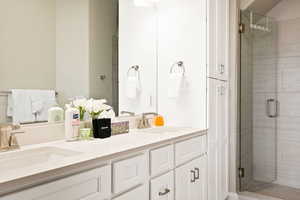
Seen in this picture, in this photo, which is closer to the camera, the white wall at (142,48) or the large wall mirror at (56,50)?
the large wall mirror at (56,50)

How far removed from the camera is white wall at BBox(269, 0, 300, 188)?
11.1 ft

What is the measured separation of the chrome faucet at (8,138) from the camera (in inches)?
49.3

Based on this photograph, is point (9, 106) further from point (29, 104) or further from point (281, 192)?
point (281, 192)

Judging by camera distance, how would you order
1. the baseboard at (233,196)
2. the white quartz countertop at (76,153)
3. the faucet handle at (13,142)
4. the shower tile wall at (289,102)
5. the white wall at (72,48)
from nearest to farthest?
the white quartz countertop at (76,153) → the faucet handle at (13,142) → the white wall at (72,48) → the baseboard at (233,196) → the shower tile wall at (289,102)

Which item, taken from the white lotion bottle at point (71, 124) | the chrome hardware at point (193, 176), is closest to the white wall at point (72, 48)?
the white lotion bottle at point (71, 124)


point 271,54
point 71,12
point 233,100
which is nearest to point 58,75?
point 71,12

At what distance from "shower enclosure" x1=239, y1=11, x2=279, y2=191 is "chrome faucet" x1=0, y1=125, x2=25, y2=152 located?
2.52 m

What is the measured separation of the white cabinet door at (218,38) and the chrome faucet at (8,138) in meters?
1.63

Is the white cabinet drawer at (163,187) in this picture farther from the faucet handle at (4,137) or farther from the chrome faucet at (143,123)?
the faucet handle at (4,137)

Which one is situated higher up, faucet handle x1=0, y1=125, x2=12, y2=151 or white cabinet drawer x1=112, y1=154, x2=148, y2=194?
faucet handle x1=0, y1=125, x2=12, y2=151

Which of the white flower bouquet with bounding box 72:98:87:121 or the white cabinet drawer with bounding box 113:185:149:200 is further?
the white flower bouquet with bounding box 72:98:87:121

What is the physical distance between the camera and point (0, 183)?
2.65 feet

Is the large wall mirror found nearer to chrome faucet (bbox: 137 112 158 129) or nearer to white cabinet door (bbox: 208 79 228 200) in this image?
chrome faucet (bbox: 137 112 158 129)

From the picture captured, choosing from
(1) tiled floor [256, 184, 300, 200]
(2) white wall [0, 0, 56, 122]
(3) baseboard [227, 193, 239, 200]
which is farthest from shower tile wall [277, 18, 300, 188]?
(2) white wall [0, 0, 56, 122]
